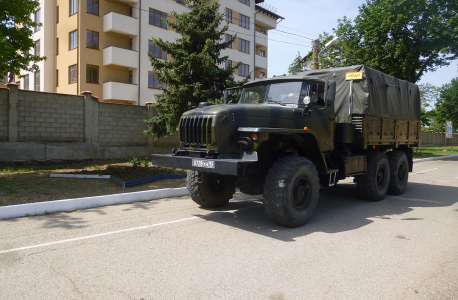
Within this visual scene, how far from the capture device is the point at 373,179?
8000 millimetres

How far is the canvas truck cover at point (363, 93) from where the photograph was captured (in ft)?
26.2

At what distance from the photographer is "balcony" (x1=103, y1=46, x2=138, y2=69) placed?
961 inches

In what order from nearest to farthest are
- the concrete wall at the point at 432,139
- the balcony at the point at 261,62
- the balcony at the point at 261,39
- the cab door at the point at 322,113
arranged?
the cab door at the point at 322,113, the balcony at the point at 261,62, the balcony at the point at 261,39, the concrete wall at the point at 432,139

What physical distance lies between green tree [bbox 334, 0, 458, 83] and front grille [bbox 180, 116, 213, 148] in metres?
20.7

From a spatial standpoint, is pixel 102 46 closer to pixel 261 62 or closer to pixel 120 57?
pixel 120 57

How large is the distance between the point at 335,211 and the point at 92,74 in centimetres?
2238

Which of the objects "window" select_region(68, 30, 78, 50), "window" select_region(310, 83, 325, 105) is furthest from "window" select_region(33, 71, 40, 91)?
"window" select_region(310, 83, 325, 105)

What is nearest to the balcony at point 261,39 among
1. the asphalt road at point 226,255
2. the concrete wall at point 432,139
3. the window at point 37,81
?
the window at point 37,81

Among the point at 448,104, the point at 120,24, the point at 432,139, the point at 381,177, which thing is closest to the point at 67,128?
the point at 381,177

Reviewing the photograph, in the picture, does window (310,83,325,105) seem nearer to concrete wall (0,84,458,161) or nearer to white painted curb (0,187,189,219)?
white painted curb (0,187,189,219)

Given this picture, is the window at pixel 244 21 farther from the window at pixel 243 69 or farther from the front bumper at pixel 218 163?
the front bumper at pixel 218 163

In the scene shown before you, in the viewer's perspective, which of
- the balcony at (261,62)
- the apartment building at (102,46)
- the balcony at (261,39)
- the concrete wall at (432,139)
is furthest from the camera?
the concrete wall at (432,139)

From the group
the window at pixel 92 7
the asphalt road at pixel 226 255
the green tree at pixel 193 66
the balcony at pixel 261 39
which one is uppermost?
the balcony at pixel 261 39

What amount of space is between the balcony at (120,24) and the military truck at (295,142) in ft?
65.1
